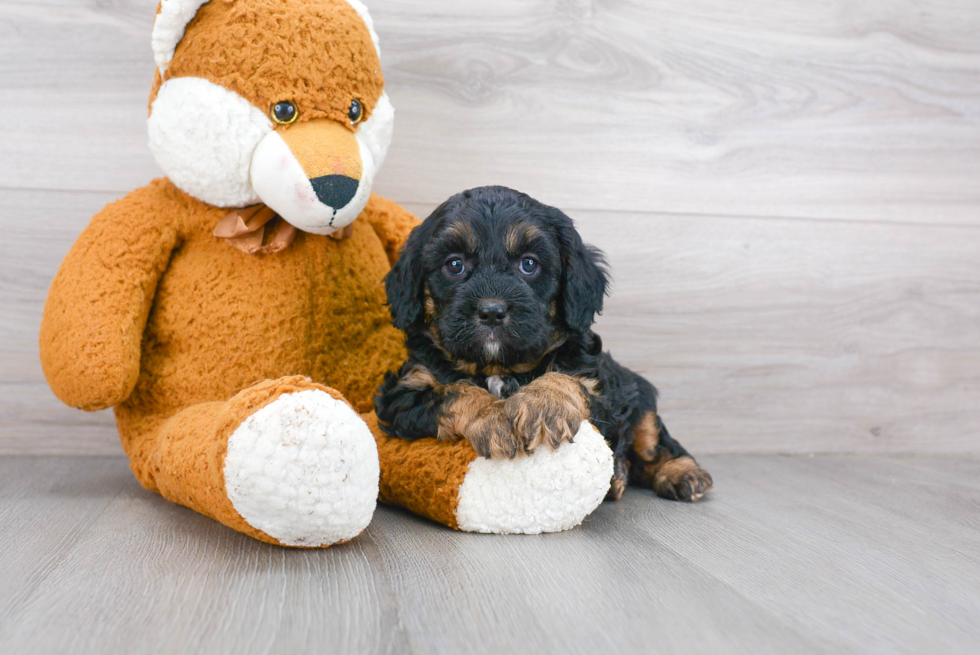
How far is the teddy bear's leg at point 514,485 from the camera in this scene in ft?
4.81

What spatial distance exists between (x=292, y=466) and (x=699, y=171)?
1706mm

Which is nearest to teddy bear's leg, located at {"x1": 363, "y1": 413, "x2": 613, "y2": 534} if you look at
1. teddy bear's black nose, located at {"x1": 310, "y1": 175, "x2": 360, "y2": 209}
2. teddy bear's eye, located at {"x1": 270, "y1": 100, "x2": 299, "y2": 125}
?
teddy bear's black nose, located at {"x1": 310, "y1": 175, "x2": 360, "y2": 209}

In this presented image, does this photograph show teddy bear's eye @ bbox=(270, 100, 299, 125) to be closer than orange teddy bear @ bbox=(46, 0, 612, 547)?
No

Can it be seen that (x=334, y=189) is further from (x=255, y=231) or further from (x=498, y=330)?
(x=498, y=330)

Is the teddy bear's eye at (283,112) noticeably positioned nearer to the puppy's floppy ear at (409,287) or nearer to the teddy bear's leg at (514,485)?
the puppy's floppy ear at (409,287)

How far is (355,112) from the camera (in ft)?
5.57

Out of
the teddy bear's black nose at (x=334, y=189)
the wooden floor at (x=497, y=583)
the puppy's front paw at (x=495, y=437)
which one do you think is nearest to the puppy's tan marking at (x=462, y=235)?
the teddy bear's black nose at (x=334, y=189)

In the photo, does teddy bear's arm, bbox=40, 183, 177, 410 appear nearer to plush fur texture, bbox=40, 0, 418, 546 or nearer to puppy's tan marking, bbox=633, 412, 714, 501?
plush fur texture, bbox=40, 0, 418, 546

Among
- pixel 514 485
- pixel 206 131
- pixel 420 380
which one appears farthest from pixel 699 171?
pixel 206 131

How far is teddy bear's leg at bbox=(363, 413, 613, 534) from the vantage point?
147cm

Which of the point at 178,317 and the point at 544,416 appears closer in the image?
the point at 544,416

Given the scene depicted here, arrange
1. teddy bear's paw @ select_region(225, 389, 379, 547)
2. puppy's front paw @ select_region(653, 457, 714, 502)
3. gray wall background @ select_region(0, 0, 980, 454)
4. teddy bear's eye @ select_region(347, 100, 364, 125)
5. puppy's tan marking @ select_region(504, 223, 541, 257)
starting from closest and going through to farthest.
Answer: teddy bear's paw @ select_region(225, 389, 379, 547)
puppy's tan marking @ select_region(504, 223, 541, 257)
teddy bear's eye @ select_region(347, 100, 364, 125)
puppy's front paw @ select_region(653, 457, 714, 502)
gray wall background @ select_region(0, 0, 980, 454)

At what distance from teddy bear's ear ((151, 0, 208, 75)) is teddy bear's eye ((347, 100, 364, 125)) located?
37 centimetres

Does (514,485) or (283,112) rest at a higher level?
(283,112)
